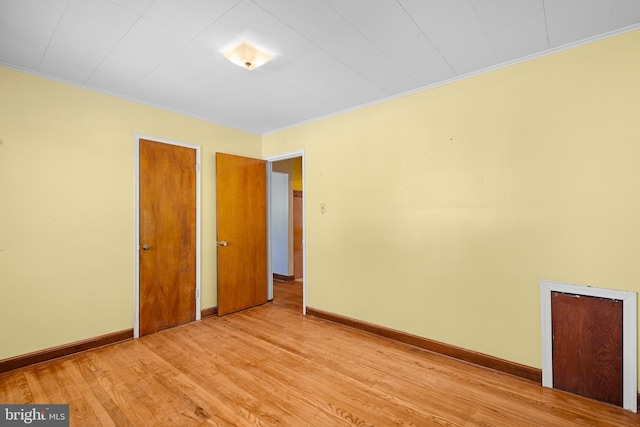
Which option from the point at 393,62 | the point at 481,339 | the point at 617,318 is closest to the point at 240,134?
the point at 393,62

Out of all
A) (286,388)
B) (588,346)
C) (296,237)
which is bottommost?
(286,388)

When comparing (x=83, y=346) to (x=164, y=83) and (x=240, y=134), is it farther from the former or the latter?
(x=240, y=134)

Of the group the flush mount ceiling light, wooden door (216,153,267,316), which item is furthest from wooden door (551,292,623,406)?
wooden door (216,153,267,316)

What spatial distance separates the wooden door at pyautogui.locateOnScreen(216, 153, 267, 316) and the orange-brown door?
0.35 metres

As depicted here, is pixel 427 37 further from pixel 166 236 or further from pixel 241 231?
pixel 166 236

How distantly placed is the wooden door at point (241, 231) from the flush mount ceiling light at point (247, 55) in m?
1.70

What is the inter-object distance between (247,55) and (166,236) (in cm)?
225

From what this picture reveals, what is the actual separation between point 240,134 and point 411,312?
3242mm

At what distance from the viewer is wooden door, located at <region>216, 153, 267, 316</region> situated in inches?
148

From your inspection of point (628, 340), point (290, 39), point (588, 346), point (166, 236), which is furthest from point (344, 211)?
point (628, 340)

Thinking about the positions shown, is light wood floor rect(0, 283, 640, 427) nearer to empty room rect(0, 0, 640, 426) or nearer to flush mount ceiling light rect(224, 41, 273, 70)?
empty room rect(0, 0, 640, 426)

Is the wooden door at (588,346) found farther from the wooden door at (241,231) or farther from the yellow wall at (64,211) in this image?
the yellow wall at (64,211)

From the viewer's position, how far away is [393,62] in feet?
7.71

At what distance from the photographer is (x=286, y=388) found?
2.16m
